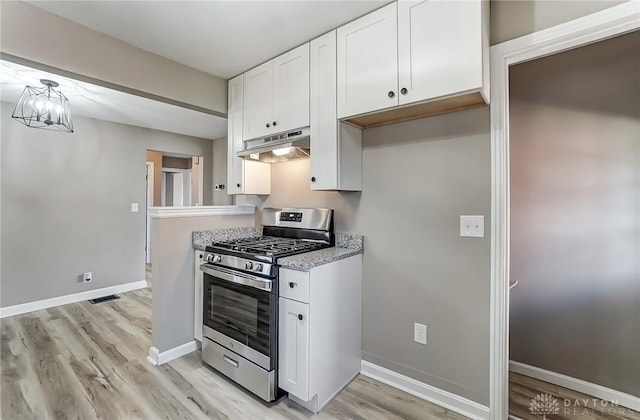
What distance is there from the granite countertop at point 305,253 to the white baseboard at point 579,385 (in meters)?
1.55

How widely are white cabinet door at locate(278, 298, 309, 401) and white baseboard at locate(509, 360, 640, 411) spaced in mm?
1701

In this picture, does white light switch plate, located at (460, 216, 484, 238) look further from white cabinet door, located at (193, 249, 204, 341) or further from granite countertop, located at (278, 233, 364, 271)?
white cabinet door, located at (193, 249, 204, 341)

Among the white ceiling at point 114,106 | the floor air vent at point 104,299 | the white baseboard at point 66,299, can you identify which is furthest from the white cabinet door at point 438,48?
the white baseboard at point 66,299

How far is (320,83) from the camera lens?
82.6 inches

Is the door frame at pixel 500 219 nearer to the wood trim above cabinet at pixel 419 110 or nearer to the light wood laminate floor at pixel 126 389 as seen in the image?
the wood trim above cabinet at pixel 419 110

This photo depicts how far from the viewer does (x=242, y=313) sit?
2.02 metres

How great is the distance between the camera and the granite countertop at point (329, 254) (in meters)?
1.76

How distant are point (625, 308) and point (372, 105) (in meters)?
2.13

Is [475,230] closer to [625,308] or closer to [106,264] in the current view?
Result: [625,308]

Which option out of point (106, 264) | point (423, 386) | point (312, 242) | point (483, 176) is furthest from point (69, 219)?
point (483, 176)

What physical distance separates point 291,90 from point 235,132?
0.80 m

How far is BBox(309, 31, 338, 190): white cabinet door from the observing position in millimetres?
2035

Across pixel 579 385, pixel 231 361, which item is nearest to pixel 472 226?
pixel 579 385

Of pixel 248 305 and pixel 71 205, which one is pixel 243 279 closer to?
pixel 248 305
